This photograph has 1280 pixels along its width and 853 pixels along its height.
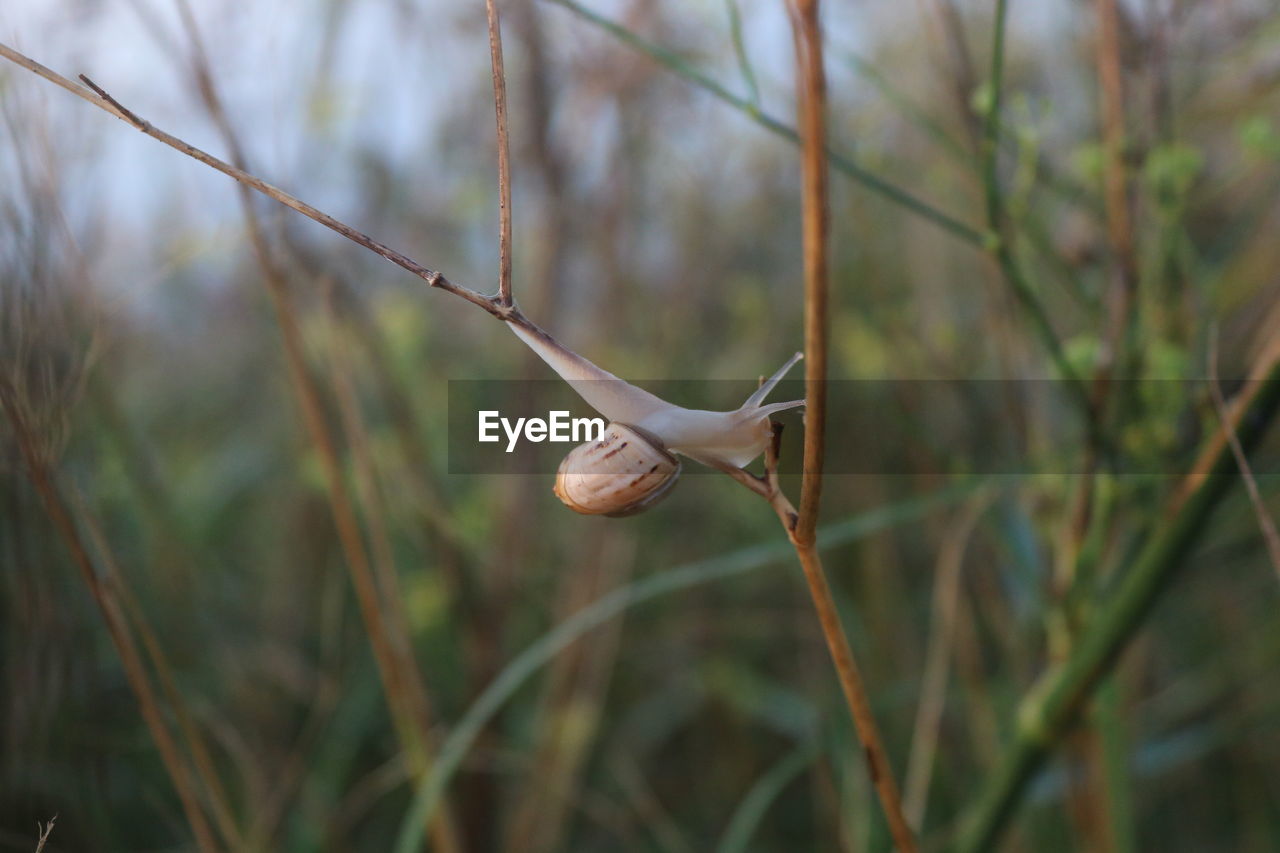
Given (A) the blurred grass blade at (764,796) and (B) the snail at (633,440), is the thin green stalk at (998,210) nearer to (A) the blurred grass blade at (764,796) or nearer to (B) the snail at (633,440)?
(B) the snail at (633,440)

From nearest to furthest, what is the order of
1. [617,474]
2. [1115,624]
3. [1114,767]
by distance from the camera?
1. [617,474]
2. [1115,624]
3. [1114,767]

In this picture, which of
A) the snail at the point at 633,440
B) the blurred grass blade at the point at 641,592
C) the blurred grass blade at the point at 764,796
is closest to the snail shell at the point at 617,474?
the snail at the point at 633,440

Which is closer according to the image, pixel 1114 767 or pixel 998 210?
pixel 998 210

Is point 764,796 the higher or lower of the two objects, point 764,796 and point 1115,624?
the lower

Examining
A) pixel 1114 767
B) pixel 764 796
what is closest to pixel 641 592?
pixel 764 796

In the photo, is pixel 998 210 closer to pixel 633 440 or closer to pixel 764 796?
pixel 633 440

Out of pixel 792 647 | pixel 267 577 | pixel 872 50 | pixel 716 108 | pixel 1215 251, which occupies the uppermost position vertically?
pixel 872 50

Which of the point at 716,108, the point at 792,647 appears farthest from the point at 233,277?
the point at 792,647

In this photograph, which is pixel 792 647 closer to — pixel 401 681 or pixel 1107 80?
pixel 401 681
